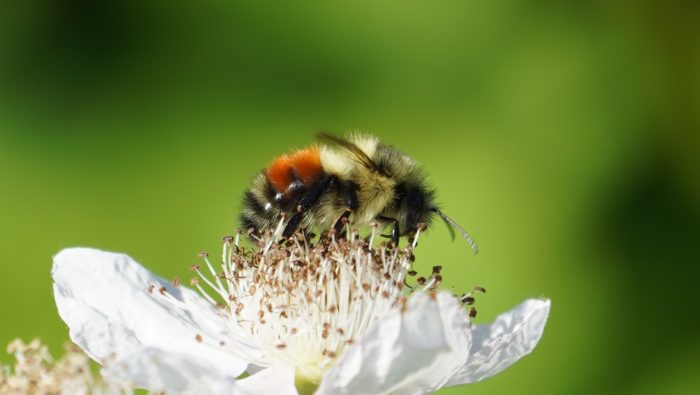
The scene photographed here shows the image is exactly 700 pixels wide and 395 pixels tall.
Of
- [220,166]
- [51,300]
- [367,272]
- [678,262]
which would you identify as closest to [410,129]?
[220,166]

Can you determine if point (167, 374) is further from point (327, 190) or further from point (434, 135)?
point (434, 135)

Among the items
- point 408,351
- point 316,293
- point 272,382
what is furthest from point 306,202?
point 408,351

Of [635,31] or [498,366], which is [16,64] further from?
[498,366]

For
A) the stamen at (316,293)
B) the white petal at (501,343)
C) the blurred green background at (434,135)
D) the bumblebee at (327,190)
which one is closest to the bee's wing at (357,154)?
the bumblebee at (327,190)

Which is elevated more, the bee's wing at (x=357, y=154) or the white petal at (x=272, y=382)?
the bee's wing at (x=357, y=154)

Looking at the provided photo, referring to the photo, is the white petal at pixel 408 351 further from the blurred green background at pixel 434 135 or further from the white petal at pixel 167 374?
the blurred green background at pixel 434 135

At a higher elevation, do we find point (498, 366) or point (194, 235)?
point (194, 235)
